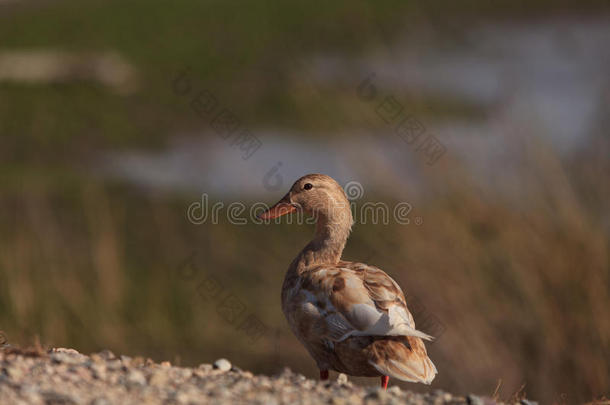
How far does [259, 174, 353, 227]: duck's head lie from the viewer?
15.0ft

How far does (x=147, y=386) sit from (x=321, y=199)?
1436 mm

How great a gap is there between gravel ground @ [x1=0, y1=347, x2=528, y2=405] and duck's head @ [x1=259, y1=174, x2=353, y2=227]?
0.91m

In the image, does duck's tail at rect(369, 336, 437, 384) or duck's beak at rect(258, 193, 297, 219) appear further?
duck's beak at rect(258, 193, 297, 219)

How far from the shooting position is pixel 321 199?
180 inches

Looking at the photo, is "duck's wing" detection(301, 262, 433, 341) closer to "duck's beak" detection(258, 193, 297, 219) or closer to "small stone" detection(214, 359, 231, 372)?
"duck's beak" detection(258, 193, 297, 219)

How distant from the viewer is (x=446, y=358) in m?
7.40

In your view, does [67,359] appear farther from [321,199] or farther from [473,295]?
[473,295]

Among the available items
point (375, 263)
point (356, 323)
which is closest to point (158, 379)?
point (356, 323)

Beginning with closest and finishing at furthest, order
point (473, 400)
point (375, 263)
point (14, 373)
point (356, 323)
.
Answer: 1. point (14, 373)
2. point (473, 400)
3. point (356, 323)
4. point (375, 263)

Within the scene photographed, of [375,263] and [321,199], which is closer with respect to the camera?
[321,199]

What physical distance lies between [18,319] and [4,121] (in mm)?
12715

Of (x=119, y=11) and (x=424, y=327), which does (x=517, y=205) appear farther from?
(x=119, y=11)

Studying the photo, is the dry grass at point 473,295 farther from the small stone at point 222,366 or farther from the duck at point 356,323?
the small stone at point 222,366

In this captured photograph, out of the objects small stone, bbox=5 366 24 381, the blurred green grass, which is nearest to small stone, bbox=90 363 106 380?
small stone, bbox=5 366 24 381
